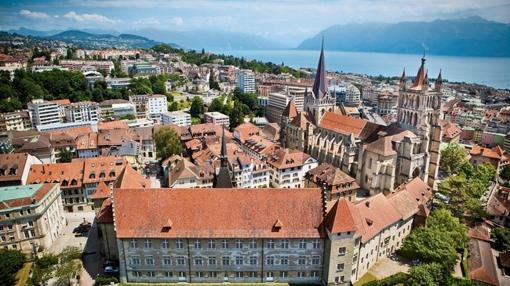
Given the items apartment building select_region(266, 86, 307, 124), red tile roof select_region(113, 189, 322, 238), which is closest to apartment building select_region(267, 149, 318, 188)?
red tile roof select_region(113, 189, 322, 238)

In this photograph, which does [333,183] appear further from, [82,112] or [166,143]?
[82,112]

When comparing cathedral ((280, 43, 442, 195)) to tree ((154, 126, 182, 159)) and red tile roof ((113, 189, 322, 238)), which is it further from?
tree ((154, 126, 182, 159))

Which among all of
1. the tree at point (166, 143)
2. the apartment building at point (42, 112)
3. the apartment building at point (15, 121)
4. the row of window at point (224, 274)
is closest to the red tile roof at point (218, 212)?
the row of window at point (224, 274)

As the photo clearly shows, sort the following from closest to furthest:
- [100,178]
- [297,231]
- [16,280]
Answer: [297,231] < [16,280] < [100,178]

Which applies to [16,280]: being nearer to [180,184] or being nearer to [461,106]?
[180,184]

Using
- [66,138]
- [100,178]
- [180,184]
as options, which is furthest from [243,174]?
[66,138]

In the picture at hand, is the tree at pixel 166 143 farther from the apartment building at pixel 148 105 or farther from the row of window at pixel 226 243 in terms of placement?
the row of window at pixel 226 243

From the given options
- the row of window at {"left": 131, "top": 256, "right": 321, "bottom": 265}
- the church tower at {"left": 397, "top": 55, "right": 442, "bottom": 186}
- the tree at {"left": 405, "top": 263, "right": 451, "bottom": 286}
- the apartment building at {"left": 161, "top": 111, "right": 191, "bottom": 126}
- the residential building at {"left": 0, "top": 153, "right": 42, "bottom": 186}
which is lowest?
the tree at {"left": 405, "top": 263, "right": 451, "bottom": 286}
